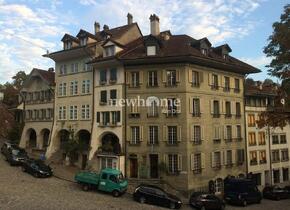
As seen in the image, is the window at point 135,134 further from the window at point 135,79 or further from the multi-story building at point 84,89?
the window at point 135,79

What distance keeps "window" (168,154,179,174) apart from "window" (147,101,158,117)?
5.22m

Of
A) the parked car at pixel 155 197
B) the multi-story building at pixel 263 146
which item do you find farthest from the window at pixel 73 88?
the multi-story building at pixel 263 146

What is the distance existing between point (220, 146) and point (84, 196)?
1881cm

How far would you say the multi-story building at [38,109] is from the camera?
52.2m

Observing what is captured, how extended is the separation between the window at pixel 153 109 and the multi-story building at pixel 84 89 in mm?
4089

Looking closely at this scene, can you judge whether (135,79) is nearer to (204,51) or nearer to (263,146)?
(204,51)

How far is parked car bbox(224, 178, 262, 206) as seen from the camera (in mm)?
37156

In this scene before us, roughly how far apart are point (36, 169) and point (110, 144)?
30.5 ft

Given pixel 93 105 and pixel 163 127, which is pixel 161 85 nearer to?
pixel 163 127

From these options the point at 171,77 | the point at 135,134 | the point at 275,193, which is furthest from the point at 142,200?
the point at 275,193

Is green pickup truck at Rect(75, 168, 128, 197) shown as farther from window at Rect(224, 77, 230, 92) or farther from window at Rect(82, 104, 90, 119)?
window at Rect(224, 77, 230, 92)

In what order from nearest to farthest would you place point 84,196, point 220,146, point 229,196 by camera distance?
point 84,196, point 229,196, point 220,146

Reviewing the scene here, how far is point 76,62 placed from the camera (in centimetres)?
4841

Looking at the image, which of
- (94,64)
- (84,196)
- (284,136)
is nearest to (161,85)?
(94,64)
